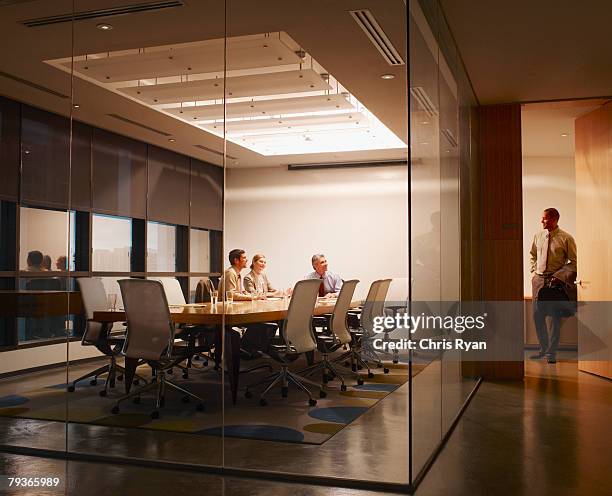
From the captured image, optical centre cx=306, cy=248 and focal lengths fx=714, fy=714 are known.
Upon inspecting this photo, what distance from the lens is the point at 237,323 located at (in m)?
4.37

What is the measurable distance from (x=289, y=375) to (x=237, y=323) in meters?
0.46

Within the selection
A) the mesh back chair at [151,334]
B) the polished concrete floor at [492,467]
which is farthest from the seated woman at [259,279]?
the polished concrete floor at [492,467]

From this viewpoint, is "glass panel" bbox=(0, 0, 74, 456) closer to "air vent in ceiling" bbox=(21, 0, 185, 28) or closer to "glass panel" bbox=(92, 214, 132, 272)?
"air vent in ceiling" bbox=(21, 0, 185, 28)

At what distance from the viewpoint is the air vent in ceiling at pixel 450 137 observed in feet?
18.0

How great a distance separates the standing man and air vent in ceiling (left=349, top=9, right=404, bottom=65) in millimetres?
4652

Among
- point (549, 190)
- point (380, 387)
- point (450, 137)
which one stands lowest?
point (380, 387)

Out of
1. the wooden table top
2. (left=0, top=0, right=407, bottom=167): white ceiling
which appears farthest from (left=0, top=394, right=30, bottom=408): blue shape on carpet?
(left=0, top=0, right=407, bottom=167): white ceiling

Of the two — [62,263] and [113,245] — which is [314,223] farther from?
[62,263]

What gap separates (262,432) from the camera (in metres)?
4.40

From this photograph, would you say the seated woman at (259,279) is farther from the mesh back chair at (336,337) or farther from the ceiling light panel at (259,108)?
the ceiling light panel at (259,108)

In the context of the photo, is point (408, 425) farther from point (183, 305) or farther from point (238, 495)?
point (183, 305)

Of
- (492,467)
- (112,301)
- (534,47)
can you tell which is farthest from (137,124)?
(534,47)

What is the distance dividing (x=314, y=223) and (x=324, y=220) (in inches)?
2.5

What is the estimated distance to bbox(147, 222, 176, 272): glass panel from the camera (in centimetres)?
456
